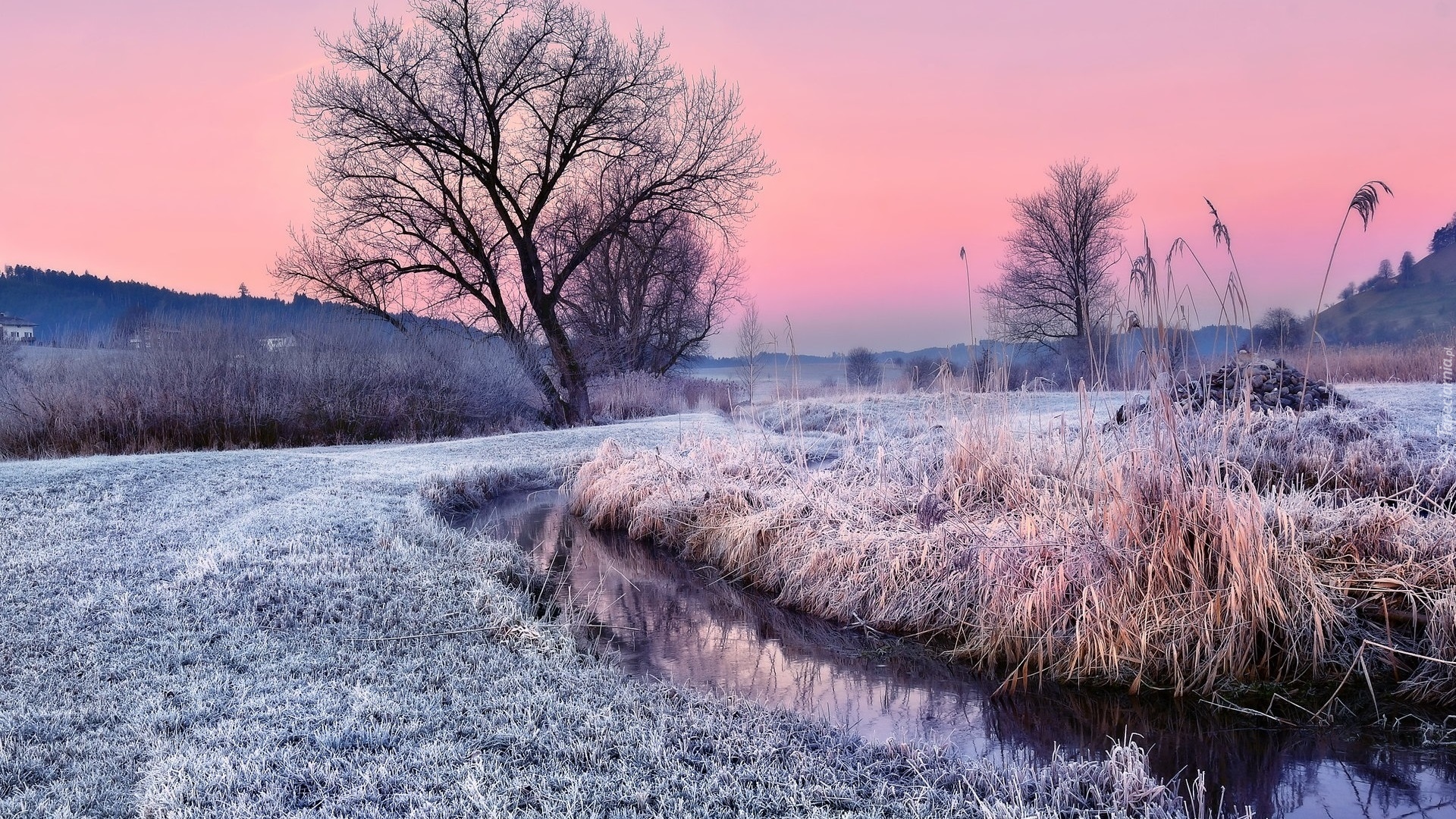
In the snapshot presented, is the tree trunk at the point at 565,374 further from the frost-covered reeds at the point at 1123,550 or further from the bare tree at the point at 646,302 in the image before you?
the frost-covered reeds at the point at 1123,550

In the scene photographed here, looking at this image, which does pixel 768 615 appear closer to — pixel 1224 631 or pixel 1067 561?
pixel 1067 561

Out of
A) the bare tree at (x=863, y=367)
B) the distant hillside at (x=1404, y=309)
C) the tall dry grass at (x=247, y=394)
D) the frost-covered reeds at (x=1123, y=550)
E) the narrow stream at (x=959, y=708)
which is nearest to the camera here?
the narrow stream at (x=959, y=708)

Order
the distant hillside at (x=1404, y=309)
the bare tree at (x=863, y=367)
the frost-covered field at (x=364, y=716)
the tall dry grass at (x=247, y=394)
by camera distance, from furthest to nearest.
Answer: the bare tree at (x=863, y=367) → the distant hillside at (x=1404, y=309) → the tall dry grass at (x=247, y=394) → the frost-covered field at (x=364, y=716)

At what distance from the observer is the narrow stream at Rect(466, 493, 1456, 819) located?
2.88m

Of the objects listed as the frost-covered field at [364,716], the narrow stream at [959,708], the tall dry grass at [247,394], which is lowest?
the narrow stream at [959,708]

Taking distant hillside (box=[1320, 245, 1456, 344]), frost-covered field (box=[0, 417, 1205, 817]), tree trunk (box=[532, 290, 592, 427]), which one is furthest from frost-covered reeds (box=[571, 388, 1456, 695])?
tree trunk (box=[532, 290, 592, 427])

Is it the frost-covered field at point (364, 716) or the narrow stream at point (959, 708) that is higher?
the frost-covered field at point (364, 716)

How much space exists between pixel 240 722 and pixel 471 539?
12.7ft

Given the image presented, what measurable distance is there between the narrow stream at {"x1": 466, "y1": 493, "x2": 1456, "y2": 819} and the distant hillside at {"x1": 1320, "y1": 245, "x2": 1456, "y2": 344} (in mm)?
13644

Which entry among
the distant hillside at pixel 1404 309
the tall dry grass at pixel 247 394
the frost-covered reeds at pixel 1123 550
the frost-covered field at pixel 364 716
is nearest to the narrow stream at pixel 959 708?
the frost-covered reeds at pixel 1123 550

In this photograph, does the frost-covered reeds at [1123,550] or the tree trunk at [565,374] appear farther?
the tree trunk at [565,374]

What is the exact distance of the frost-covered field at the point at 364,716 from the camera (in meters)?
2.50

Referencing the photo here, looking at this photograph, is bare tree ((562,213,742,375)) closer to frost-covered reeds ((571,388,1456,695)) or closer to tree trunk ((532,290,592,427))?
tree trunk ((532,290,592,427))

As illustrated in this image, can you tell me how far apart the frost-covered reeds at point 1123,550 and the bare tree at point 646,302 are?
15.9 meters
